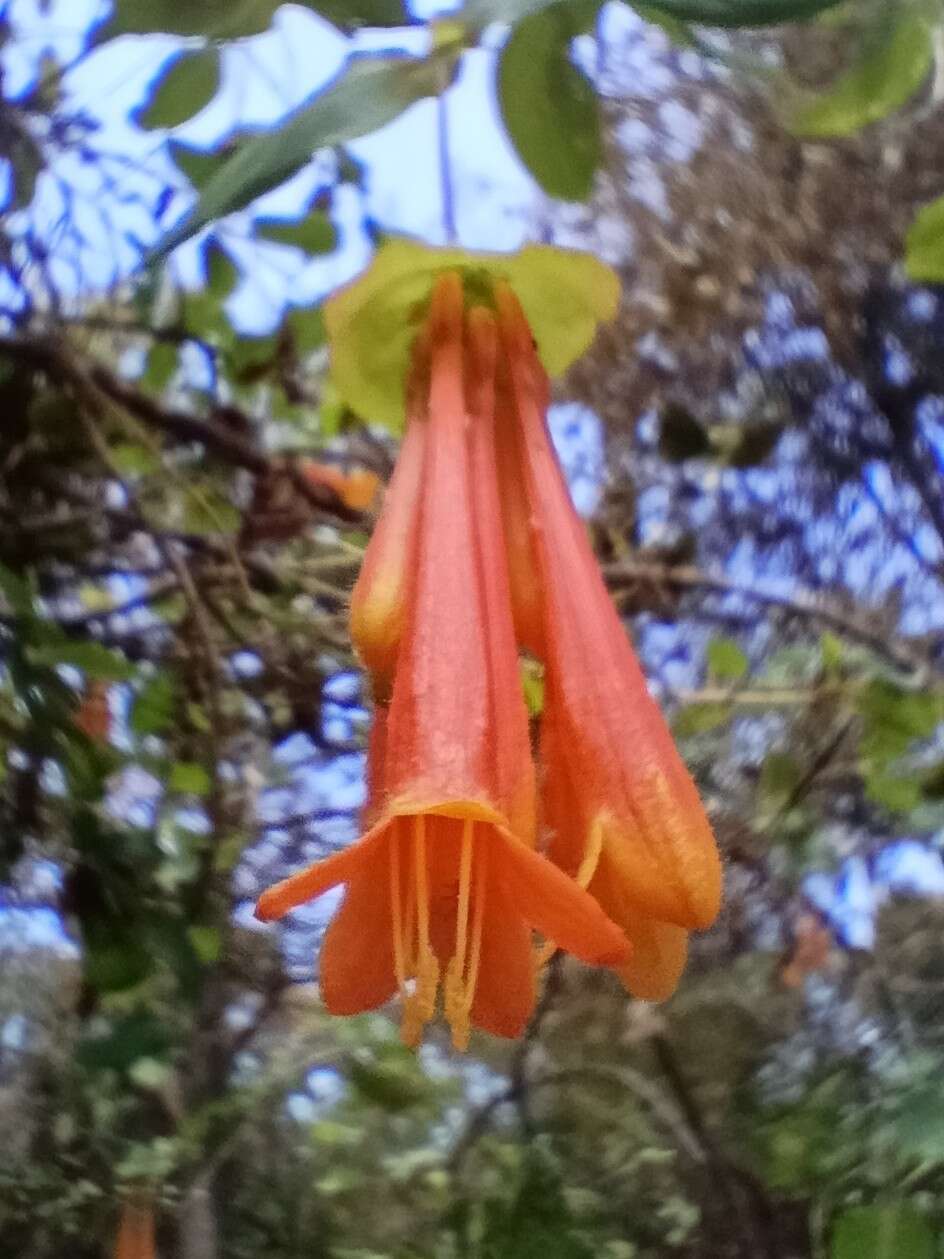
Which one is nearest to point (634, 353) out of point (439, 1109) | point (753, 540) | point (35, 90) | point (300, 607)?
point (753, 540)

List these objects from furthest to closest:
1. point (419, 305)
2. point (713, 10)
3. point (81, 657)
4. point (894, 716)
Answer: point (894, 716) → point (81, 657) → point (419, 305) → point (713, 10)

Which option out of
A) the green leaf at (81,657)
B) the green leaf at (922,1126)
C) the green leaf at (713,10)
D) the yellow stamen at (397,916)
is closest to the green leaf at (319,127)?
the green leaf at (713,10)

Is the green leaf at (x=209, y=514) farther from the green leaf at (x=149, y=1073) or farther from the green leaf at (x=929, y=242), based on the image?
the green leaf at (x=929, y=242)

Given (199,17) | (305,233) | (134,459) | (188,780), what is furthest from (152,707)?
(199,17)

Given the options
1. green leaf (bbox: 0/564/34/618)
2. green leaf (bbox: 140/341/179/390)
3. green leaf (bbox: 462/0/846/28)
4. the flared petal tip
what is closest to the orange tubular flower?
the flared petal tip

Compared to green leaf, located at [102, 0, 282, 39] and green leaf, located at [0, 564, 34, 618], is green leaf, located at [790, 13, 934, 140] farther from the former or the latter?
green leaf, located at [0, 564, 34, 618]

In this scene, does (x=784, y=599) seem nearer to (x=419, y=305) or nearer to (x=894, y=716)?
(x=894, y=716)

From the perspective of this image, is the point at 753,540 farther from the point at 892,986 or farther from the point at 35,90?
the point at 35,90
